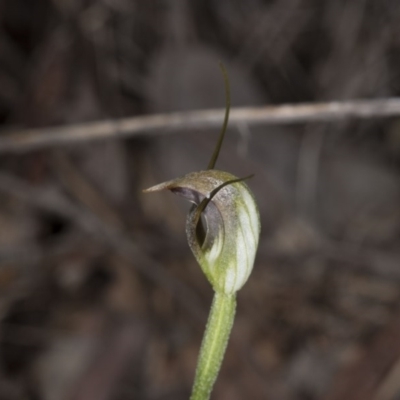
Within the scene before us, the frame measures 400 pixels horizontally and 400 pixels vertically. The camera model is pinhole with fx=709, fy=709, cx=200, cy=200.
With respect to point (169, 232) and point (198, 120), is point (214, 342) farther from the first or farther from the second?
point (169, 232)

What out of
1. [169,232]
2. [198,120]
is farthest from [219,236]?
[169,232]

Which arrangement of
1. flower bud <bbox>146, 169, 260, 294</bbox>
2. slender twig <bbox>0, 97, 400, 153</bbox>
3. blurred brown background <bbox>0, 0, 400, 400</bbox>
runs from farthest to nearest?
blurred brown background <bbox>0, 0, 400, 400</bbox>
slender twig <bbox>0, 97, 400, 153</bbox>
flower bud <bbox>146, 169, 260, 294</bbox>

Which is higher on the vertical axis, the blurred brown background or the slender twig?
the slender twig

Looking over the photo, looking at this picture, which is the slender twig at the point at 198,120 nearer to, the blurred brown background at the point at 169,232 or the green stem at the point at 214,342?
the blurred brown background at the point at 169,232

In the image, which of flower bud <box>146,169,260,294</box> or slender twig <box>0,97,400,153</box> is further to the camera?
slender twig <box>0,97,400,153</box>

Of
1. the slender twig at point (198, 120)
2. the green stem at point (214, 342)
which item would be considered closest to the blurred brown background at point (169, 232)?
the slender twig at point (198, 120)

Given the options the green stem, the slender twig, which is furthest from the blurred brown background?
the green stem

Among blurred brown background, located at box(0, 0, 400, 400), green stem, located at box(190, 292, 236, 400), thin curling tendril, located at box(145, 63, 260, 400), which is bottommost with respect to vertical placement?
blurred brown background, located at box(0, 0, 400, 400)

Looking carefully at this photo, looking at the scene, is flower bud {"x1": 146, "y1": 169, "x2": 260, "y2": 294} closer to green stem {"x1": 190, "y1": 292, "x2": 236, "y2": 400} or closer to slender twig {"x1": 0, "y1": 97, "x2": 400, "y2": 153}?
green stem {"x1": 190, "y1": 292, "x2": 236, "y2": 400}
